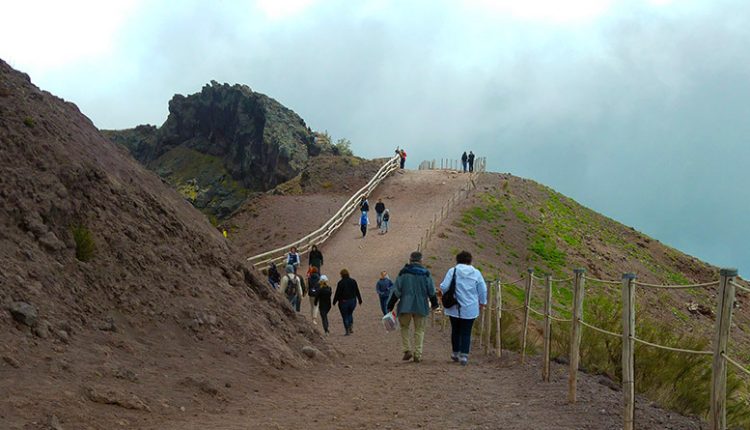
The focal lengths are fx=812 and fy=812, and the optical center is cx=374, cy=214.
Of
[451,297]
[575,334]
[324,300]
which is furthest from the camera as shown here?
[324,300]

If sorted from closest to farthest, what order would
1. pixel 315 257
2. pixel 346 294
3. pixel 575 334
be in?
pixel 575 334 → pixel 346 294 → pixel 315 257

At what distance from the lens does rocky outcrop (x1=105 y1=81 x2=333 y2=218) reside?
80056 mm

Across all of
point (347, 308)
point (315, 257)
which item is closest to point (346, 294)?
point (347, 308)

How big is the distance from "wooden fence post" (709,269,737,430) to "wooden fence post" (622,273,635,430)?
1.53 metres

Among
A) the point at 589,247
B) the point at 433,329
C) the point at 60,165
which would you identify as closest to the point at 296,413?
the point at 60,165

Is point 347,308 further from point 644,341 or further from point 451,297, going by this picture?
point 644,341

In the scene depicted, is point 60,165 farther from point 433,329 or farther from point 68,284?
point 433,329

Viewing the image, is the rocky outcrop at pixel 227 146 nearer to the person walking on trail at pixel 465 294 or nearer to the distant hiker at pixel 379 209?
the distant hiker at pixel 379 209

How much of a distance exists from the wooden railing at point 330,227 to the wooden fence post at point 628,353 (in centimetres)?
2002

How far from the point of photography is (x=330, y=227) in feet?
135

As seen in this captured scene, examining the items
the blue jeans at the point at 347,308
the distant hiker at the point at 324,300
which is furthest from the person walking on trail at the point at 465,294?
the distant hiker at the point at 324,300

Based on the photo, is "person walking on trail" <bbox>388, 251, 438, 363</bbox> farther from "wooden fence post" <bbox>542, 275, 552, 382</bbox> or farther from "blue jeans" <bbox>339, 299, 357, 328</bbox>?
"blue jeans" <bbox>339, 299, 357, 328</bbox>

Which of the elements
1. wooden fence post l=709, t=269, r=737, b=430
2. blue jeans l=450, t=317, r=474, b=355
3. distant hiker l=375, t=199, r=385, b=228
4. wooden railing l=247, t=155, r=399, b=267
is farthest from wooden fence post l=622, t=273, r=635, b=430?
distant hiker l=375, t=199, r=385, b=228

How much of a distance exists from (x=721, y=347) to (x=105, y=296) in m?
6.80
